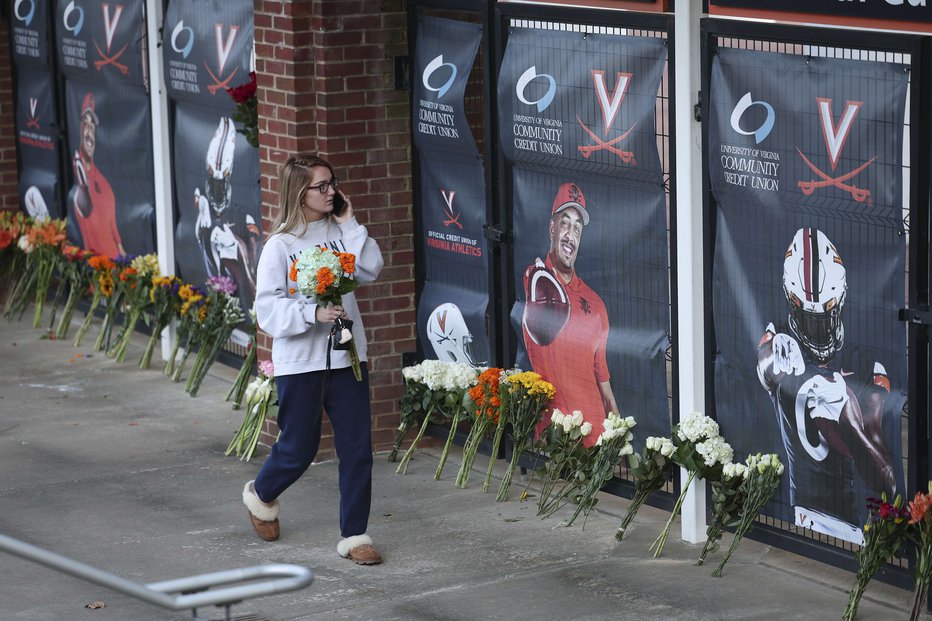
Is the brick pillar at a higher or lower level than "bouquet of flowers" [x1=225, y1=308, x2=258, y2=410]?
higher

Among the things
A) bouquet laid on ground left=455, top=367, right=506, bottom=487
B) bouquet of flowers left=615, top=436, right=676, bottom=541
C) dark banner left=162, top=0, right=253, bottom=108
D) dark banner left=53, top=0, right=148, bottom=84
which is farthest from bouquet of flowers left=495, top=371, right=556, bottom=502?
dark banner left=53, top=0, right=148, bottom=84

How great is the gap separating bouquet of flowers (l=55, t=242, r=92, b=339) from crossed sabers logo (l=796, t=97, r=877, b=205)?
691 centimetres

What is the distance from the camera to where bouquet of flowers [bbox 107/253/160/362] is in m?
11.2

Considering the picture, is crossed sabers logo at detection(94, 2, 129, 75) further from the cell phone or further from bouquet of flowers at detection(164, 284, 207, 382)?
the cell phone

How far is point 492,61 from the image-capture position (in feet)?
26.9

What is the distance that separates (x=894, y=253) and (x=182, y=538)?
3534 mm

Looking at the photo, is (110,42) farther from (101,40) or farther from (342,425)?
(342,425)

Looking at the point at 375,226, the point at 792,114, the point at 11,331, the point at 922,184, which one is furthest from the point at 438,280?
the point at 11,331

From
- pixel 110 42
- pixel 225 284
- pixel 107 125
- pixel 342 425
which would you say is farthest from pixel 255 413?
pixel 110 42

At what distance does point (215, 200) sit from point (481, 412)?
310 cm

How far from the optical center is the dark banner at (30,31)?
496 inches

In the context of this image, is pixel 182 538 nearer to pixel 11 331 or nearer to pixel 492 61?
pixel 492 61

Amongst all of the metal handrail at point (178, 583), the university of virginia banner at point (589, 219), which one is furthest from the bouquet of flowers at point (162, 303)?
the metal handrail at point (178, 583)

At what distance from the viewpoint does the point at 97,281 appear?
1188 cm
